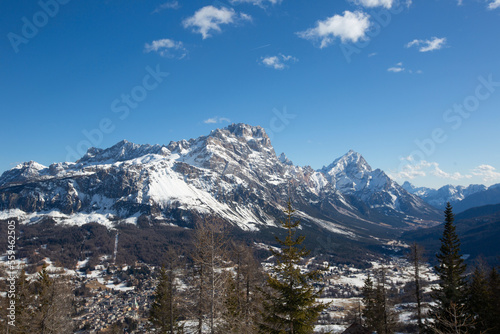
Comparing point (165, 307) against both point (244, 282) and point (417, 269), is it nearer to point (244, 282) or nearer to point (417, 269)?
point (244, 282)

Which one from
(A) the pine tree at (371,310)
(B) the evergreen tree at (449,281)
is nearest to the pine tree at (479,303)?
(B) the evergreen tree at (449,281)

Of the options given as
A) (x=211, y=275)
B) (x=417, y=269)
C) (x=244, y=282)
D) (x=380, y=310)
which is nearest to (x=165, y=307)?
(x=244, y=282)

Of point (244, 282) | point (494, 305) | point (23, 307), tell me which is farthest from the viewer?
point (244, 282)

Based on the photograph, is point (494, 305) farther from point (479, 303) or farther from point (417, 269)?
point (417, 269)

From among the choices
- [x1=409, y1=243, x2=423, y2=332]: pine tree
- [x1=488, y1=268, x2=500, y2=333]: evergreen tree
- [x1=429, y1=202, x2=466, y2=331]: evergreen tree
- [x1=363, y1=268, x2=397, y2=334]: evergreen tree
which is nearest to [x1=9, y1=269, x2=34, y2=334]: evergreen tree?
[x1=363, y1=268, x2=397, y2=334]: evergreen tree

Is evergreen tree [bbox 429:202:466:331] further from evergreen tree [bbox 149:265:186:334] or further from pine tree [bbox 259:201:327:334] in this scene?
evergreen tree [bbox 149:265:186:334]

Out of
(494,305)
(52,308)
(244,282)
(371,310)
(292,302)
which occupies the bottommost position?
(371,310)

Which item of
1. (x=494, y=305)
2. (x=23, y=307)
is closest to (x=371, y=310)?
(x=494, y=305)

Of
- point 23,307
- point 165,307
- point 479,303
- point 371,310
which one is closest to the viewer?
point 23,307

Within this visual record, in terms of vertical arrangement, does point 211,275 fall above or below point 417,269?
above

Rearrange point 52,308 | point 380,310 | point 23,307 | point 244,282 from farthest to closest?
point 380,310, point 244,282, point 23,307, point 52,308

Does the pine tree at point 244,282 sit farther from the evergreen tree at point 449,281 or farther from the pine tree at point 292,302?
the evergreen tree at point 449,281

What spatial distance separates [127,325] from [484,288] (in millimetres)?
117555

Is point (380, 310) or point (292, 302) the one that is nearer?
point (292, 302)
